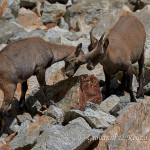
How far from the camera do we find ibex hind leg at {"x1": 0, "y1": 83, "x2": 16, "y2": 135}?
9398 millimetres

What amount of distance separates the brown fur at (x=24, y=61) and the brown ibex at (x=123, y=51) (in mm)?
978

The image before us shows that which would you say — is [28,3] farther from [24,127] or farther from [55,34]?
[24,127]

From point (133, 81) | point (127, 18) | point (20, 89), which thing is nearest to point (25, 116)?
point (20, 89)

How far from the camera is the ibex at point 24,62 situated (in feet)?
31.0

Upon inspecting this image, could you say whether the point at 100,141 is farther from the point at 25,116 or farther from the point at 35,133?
the point at 25,116

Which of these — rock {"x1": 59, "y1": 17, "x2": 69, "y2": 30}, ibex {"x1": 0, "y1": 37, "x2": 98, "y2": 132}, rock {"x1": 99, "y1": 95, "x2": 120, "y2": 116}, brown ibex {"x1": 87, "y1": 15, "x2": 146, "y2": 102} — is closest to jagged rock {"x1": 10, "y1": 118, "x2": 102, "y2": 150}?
rock {"x1": 99, "y1": 95, "x2": 120, "y2": 116}

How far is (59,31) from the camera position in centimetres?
1697

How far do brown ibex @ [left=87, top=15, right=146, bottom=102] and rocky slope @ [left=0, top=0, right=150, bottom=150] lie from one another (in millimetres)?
400

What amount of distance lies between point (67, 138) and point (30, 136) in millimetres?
1183

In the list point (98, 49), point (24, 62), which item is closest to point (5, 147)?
point (24, 62)

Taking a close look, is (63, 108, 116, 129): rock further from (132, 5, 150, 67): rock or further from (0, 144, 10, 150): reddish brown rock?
(132, 5, 150, 67): rock

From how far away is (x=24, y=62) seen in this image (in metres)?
10.1

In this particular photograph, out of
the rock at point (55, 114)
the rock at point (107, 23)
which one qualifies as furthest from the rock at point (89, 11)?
the rock at point (55, 114)

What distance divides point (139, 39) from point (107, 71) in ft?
4.90
